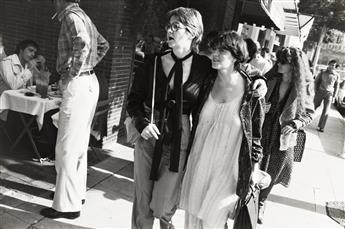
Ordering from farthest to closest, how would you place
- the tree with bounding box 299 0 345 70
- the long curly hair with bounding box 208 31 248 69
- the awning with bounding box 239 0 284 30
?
the tree with bounding box 299 0 345 70 < the awning with bounding box 239 0 284 30 < the long curly hair with bounding box 208 31 248 69

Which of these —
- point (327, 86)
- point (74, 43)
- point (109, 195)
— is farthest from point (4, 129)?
point (327, 86)

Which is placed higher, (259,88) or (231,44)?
(231,44)

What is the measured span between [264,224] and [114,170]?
200 cm

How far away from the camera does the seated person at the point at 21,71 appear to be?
487 centimetres

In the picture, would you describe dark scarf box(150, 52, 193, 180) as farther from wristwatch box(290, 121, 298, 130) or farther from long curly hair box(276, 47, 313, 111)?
wristwatch box(290, 121, 298, 130)

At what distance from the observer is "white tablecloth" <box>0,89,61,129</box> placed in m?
4.55

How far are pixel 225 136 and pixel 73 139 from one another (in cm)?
145

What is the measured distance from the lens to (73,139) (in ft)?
11.3

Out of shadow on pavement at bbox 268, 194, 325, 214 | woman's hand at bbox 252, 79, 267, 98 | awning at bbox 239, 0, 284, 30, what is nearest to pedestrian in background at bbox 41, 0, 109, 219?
woman's hand at bbox 252, 79, 267, 98

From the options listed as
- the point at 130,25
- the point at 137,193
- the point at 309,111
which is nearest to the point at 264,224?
the point at 309,111

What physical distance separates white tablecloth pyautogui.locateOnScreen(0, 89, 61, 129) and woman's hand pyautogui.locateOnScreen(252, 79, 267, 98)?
2.75 metres

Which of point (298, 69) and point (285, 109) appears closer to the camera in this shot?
point (298, 69)

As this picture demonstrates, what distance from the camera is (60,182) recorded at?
11.5 feet

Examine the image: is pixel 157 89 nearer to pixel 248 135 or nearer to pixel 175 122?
pixel 175 122
